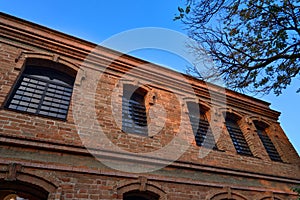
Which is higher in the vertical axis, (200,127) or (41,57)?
(41,57)

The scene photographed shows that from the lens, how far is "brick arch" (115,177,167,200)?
459cm

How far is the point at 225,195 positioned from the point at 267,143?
14.1ft

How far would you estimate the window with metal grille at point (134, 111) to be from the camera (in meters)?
6.16

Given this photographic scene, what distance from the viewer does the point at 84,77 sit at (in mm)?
6273

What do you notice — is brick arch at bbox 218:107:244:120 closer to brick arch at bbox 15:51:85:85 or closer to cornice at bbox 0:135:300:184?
cornice at bbox 0:135:300:184

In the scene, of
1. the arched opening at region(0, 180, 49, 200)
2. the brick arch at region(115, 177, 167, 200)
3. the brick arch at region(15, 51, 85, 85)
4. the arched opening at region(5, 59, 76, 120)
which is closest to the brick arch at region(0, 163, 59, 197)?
the arched opening at region(0, 180, 49, 200)

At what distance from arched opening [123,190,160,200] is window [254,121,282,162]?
18.3 ft

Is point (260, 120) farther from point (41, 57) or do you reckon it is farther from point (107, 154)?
point (41, 57)

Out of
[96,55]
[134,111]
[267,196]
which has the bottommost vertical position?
[267,196]

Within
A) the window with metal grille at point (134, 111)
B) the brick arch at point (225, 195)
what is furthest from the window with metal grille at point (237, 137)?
the window with metal grille at point (134, 111)

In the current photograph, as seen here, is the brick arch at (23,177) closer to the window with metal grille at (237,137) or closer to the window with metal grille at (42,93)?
the window with metal grille at (42,93)

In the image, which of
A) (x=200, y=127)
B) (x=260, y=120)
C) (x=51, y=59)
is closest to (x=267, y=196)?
(x=200, y=127)

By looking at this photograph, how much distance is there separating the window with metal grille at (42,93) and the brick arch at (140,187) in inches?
94.4

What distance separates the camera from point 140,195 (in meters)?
4.98
